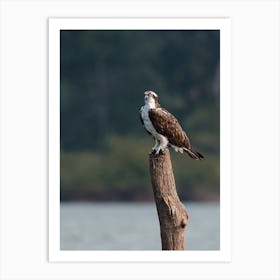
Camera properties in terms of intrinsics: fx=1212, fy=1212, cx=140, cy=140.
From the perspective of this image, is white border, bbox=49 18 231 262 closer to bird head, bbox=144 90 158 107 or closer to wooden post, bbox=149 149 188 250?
wooden post, bbox=149 149 188 250

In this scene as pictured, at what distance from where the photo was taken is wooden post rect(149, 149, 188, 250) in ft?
40.5

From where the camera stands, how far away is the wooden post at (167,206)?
12344 millimetres

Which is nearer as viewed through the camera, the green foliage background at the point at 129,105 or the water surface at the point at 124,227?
the water surface at the point at 124,227

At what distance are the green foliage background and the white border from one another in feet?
70.8

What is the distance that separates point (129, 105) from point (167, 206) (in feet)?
85.8

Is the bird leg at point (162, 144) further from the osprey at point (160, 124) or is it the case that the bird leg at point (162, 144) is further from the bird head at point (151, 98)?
the bird head at point (151, 98)

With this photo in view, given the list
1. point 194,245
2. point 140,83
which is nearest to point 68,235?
point 194,245
